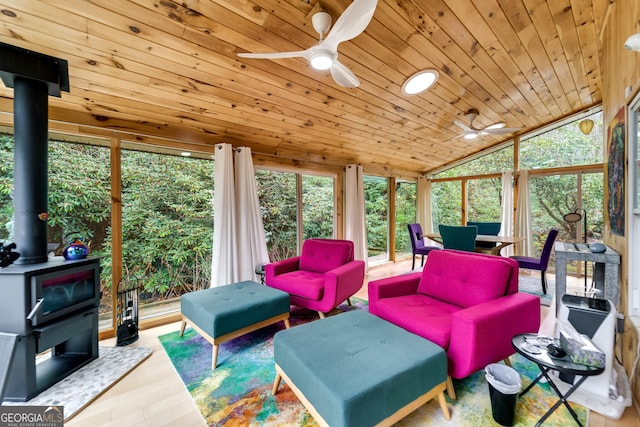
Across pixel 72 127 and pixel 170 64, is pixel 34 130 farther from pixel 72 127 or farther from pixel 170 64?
pixel 170 64

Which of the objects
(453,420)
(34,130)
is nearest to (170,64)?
(34,130)

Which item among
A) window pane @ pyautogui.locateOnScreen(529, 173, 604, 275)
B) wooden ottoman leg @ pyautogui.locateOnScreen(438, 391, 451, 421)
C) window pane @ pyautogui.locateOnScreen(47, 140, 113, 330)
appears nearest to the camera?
wooden ottoman leg @ pyautogui.locateOnScreen(438, 391, 451, 421)

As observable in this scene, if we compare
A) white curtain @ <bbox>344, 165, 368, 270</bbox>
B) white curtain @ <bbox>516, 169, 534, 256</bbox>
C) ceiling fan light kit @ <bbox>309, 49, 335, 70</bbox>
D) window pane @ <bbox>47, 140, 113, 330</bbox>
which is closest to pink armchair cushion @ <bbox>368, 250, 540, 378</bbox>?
ceiling fan light kit @ <bbox>309, 49, 335, 70</bbox>

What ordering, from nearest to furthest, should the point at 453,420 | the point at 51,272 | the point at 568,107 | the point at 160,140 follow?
1. the point at 453,420
2. the point at 51,272
3. the point at 160,140
4. the point at 568,107

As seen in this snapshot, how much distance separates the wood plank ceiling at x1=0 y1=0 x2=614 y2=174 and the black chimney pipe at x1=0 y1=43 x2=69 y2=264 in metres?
0.12

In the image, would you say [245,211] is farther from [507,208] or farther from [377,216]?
[507,208]

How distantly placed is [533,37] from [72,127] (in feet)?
13.6

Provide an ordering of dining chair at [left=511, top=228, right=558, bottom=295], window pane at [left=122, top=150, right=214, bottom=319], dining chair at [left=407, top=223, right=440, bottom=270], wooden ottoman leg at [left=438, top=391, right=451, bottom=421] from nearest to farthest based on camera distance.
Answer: wooden ottoman leg at [left=438, top=391, right=451, bottom=421] → window pane at [left=122, top=150, right=214, bottom=319] → dining chair at [left=511, top=228, right=558, bottom=295] → dining chair at [left=407, top=223, right=440, bottom=270]

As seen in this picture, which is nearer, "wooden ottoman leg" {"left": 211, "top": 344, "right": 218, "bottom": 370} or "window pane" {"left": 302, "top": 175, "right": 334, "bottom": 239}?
"wooden ottoman leg" {"left": 211, "top": 344, "right": 218, "bottom": 370}

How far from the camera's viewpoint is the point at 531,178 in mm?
4871

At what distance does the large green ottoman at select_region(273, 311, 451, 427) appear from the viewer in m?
1.17

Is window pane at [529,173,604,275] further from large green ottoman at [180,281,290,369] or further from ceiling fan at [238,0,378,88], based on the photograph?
large green ottoman at [180,281,290,369]

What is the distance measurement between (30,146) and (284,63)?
6.11 feet

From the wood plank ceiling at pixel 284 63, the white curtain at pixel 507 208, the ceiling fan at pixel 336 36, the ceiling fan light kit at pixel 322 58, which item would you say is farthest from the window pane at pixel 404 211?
the ceiling fan light kit at pixel 322 58
